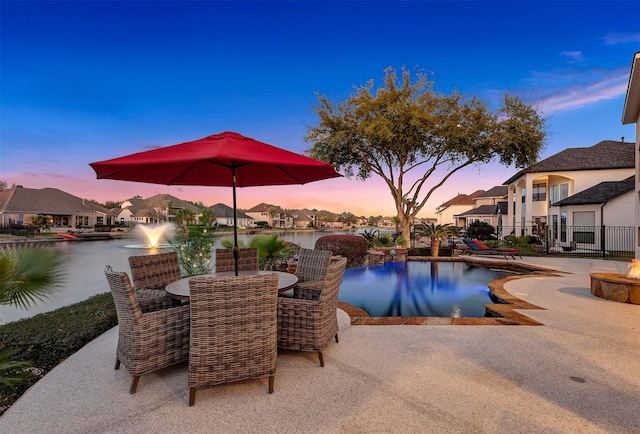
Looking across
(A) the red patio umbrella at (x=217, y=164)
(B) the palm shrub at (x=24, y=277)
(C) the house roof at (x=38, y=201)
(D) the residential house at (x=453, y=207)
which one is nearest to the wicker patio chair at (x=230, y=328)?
(A) the red patio umbrella at (x=217, y=164)

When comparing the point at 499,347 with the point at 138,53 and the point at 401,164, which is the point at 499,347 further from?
the point at 401,164

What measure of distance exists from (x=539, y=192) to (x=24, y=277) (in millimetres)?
30700

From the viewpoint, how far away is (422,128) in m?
16.8

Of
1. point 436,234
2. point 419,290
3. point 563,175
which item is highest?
point 563,175

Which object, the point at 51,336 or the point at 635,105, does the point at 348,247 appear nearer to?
the point at 51,336

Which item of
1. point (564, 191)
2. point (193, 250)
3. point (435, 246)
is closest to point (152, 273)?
point (193, 250)

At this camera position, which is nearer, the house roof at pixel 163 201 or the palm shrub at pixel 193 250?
the palm shrub at pixel 193 250

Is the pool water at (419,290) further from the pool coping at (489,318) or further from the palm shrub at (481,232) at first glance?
the palm shrub at (481,232)

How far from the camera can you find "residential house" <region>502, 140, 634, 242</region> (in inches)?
861

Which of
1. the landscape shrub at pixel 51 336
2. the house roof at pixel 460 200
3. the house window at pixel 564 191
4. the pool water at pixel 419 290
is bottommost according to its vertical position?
the pool water at pixel 419 290

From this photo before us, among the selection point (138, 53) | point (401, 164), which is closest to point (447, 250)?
point (401, 164)

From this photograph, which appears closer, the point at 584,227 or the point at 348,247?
the point at 348,247

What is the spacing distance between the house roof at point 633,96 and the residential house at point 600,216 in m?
7.14

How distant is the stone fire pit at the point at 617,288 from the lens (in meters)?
6.20
